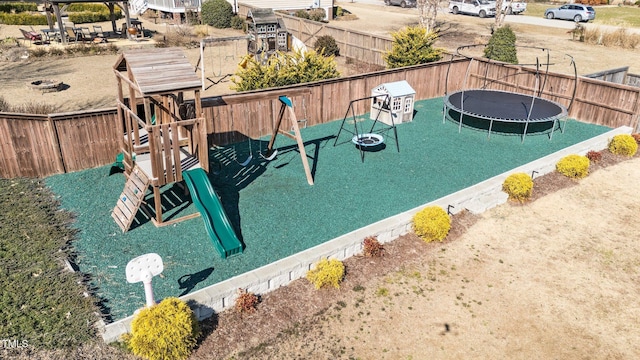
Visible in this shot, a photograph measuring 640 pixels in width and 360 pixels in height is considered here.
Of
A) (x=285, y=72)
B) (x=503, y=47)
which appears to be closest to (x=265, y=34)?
(x=285, y=72)

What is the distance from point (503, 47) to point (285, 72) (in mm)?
10635

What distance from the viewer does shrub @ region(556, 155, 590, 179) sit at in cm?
1377

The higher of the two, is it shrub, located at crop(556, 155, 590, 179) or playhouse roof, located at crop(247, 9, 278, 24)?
playhouse roof, located at crop(247, 9, 278, 24)

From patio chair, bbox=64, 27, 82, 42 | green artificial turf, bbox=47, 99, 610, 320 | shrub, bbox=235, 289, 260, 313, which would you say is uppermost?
patio chair, bbox=64, 27, 82, 42

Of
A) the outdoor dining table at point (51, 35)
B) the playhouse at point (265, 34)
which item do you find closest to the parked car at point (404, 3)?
the playhouse at point (265, 34)

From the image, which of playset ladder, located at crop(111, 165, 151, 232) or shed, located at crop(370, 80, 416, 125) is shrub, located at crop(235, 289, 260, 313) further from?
shed, located at crop(370, 80, 416, 125)

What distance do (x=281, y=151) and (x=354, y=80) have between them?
4.52 meters

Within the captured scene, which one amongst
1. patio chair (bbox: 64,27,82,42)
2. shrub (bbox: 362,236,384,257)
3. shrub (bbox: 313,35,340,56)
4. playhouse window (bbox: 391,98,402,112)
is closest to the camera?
shrub (bbox: 362,236,384,257)

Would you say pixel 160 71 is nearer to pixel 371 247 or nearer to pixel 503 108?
pixel 371 247

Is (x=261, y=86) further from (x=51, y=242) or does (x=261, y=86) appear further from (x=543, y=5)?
(x=543, y=5)

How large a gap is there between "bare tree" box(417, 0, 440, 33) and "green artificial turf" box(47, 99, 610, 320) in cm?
1654

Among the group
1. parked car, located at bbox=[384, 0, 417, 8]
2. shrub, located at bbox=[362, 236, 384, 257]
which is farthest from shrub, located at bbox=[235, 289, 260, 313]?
parked car, located at bbox=[384, 0, 417, 8]

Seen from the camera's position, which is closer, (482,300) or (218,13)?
(482,300)

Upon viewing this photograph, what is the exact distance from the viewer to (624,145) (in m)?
15.5
